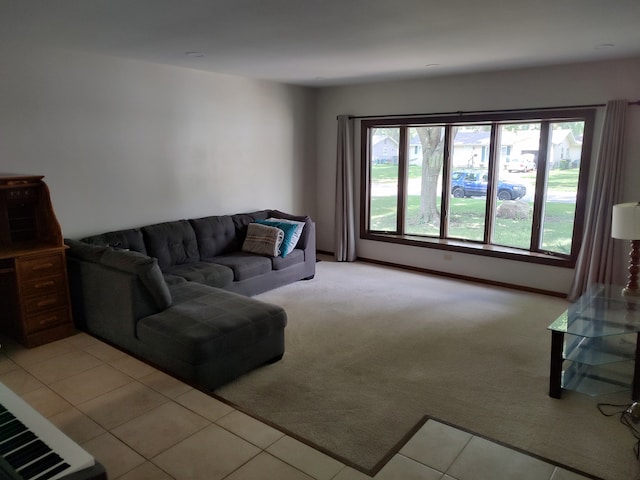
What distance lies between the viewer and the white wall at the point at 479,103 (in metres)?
4.58

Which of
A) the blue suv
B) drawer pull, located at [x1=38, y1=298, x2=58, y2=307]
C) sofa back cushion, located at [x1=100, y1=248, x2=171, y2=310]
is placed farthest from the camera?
the blue suv

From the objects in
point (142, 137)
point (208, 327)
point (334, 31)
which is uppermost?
point (334, 31)

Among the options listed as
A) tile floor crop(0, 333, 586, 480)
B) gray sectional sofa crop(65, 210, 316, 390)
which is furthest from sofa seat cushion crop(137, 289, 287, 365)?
tile floor crop(0, 333, 586, 480)

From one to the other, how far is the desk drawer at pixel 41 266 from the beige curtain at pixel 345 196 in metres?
3.83

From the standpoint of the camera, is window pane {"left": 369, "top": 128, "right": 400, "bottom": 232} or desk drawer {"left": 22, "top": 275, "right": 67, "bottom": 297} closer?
desk drawer {"left": 22, "top": 275, "right": 67, "bottom": 297}

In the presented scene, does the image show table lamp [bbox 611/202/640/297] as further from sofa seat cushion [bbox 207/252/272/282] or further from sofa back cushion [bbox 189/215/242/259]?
sofa back cushion [bbox 189/215/242/259]

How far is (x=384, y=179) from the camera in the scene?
21.5 ft

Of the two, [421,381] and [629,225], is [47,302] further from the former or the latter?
[629,225]

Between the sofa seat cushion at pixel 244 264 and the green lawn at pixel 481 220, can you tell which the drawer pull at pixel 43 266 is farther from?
the green lawn at pixel 481 220

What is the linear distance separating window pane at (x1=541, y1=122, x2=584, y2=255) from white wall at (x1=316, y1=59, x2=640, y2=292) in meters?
0.25

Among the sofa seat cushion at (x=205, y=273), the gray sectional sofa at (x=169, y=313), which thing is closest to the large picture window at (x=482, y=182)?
the sofa seat cushion at (x=205, y=273)

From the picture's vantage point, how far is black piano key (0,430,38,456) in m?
1.44

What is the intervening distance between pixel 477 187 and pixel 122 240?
4.10 metres

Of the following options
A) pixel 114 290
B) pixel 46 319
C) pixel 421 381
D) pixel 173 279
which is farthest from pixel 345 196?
pixel 46 319
